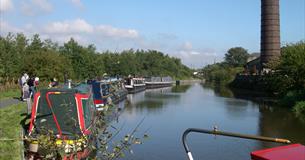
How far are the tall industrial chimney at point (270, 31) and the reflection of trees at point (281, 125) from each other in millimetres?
28161

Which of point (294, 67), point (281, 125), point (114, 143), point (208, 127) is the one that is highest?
point (294, 67)

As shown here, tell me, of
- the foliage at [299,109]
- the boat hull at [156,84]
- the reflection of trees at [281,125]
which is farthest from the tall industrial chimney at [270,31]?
the foliage at [299,109]

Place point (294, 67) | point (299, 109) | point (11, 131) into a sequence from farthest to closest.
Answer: point (294, 67) < point (299, 109) < point (11, 131)

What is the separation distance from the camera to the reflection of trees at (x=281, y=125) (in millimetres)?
17812

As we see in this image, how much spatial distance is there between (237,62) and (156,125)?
335 feet

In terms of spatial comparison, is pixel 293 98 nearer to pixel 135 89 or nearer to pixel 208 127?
pixel 208 127

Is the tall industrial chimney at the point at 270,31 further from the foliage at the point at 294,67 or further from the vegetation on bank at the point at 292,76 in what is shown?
the foliage at the point at 294,67

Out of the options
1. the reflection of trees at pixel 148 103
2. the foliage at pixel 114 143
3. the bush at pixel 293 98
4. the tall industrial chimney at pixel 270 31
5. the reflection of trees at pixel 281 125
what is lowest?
A: the reflection of trees at pixel 281 125

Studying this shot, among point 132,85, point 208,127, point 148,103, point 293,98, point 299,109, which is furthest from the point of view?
point 132,85

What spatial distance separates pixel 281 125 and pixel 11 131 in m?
14.0

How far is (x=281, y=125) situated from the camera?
2106 cm

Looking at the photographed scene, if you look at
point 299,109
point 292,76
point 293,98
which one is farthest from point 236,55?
point 299,109

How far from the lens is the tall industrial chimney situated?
Answer: 2138 inches

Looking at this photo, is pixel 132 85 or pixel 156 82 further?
pixel 156 82
